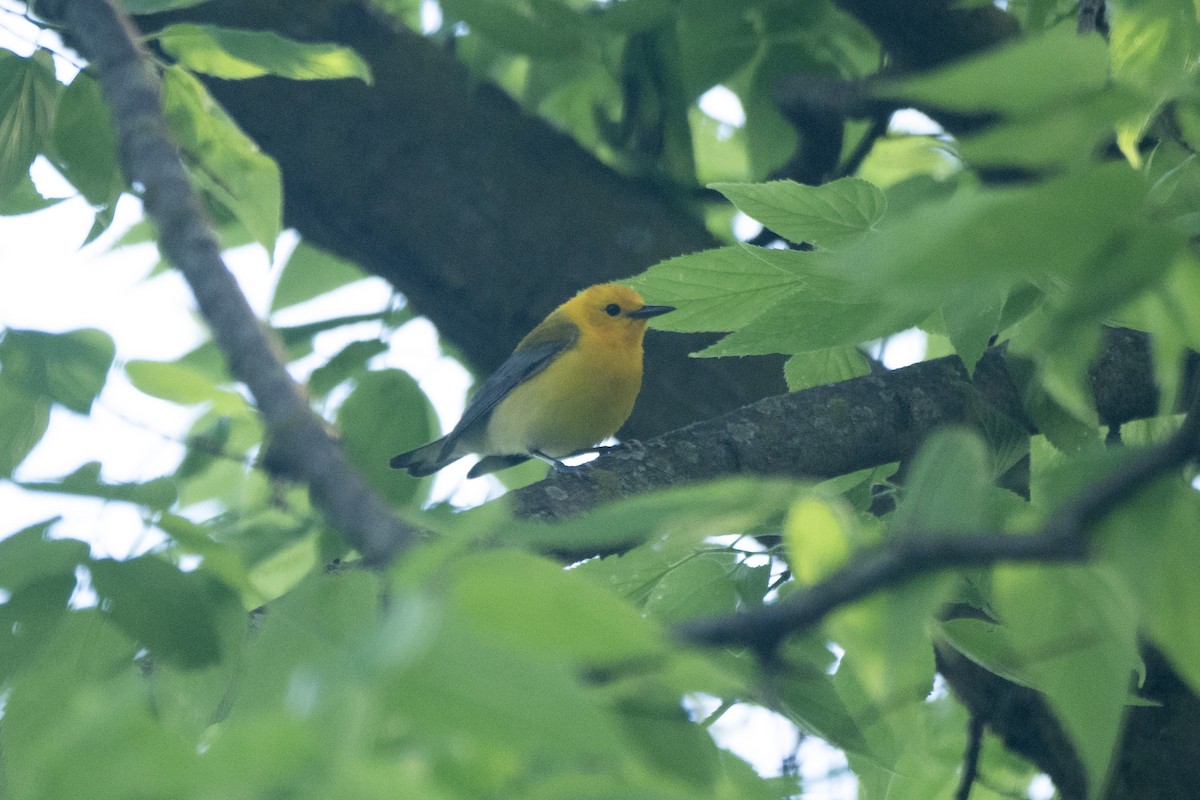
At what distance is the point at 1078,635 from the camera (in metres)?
1.10

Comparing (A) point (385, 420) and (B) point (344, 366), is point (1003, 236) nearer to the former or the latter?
(A) point (385, 420)

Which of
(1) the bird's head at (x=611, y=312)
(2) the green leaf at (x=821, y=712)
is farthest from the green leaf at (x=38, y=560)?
(1) the bird's head at (x=611, y=312)

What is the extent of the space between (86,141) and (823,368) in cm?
176

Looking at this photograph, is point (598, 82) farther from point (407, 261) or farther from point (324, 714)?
point (324, 714)

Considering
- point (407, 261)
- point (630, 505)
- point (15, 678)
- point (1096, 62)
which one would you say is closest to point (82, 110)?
point (15, 678)

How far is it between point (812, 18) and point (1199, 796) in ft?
8.98

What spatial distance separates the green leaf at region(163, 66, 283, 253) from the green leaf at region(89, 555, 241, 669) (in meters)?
1.16

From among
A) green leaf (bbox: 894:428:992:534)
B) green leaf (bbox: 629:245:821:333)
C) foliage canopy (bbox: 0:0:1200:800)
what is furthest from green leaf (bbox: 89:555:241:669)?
green leaf (bbox: 629:245:821:333)

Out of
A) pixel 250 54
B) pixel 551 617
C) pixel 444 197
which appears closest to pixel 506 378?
pixel 444 197

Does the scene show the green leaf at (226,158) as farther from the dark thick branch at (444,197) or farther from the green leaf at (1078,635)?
the green leaf at (1078,635)

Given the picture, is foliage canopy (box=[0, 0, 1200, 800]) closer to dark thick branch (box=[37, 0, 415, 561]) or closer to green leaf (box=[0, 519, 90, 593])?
green leaf (box=[0, 519, 90, 593])

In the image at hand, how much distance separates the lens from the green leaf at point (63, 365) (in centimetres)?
170

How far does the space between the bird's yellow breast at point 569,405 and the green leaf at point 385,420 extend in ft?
8.07

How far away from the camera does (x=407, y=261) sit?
4105 mm
